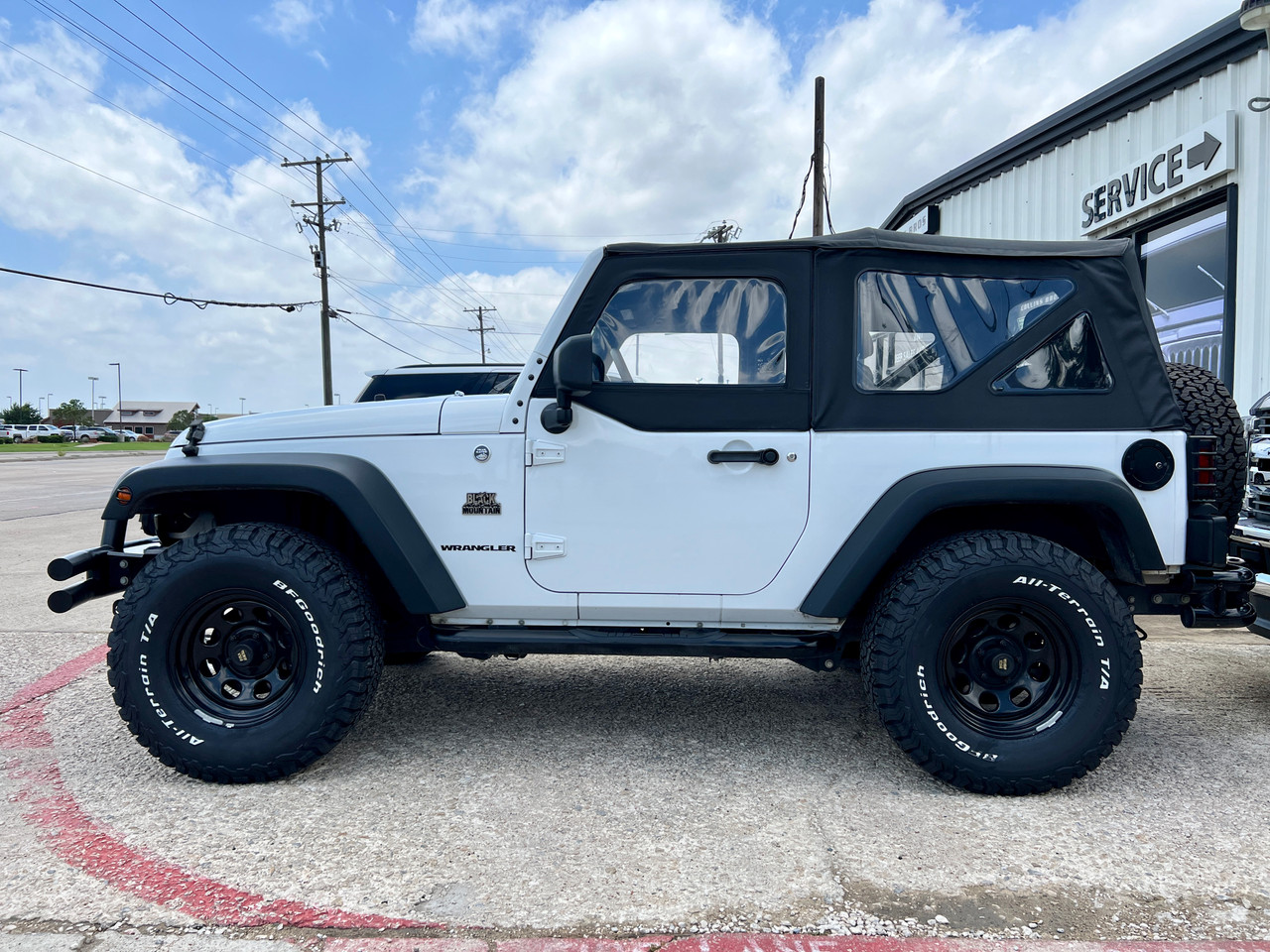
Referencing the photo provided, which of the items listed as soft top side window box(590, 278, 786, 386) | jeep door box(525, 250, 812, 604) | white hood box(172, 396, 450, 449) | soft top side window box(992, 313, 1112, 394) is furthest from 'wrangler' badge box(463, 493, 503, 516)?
soft top side window box(992, 313, 1112, 394)

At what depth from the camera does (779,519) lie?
2809mm

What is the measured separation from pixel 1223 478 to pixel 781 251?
1.90 m

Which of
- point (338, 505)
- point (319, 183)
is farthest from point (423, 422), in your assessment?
point (319, 183)

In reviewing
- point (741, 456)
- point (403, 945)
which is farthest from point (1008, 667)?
point (403, 945)

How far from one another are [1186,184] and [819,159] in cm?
708

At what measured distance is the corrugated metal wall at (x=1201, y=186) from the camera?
264 inches

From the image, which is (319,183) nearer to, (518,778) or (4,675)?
(4,675)

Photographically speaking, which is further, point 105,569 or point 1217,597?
point 105,569

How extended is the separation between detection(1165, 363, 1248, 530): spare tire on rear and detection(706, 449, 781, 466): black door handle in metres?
1.58

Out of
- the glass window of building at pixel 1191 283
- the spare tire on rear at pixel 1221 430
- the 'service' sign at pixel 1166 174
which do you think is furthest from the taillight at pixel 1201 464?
the 'service' sign at pixel 1166 174

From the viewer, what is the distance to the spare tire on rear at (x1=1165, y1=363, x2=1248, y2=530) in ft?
9.57

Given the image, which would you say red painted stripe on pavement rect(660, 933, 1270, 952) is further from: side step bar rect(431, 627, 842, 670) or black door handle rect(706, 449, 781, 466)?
black door handle rect(706, 449, 781, 466)

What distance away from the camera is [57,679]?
4.00 meters

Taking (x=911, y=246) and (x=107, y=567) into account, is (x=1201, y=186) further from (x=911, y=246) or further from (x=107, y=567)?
(x=107, y=567)
